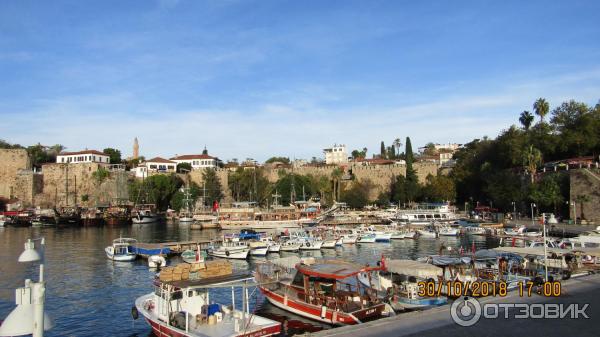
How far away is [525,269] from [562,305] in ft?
29.1

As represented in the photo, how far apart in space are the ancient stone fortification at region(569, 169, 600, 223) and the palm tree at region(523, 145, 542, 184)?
6.01m

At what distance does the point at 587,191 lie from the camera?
42062mm

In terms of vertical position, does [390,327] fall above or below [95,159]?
below

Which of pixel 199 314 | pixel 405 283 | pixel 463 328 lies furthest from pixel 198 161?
pixel 463 328

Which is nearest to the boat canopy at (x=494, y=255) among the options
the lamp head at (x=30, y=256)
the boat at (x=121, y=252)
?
the lamp head at (x=30, y=256)

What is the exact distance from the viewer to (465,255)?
2339 centimetres

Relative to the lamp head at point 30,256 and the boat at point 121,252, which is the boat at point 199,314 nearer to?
the lamp head at point 30,256

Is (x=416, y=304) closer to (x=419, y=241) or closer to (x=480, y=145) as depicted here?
(x=419, y=241)

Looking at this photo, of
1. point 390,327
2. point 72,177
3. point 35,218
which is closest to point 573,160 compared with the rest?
point 390,327

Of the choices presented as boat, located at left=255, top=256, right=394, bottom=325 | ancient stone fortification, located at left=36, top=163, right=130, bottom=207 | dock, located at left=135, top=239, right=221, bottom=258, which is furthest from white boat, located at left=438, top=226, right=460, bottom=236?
ancient stone fortification, located at left=36, top=163, right=130, bottom=207

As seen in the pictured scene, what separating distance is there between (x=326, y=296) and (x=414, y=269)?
3.96m

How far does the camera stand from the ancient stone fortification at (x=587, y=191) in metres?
41.2

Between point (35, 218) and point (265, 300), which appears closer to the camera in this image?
point (265, 300)

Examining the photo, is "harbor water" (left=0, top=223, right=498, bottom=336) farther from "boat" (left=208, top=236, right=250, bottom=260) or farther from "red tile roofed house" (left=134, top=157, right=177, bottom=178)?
"red tile roofed house" (left=134, top=157, right=177, bottom=178)
